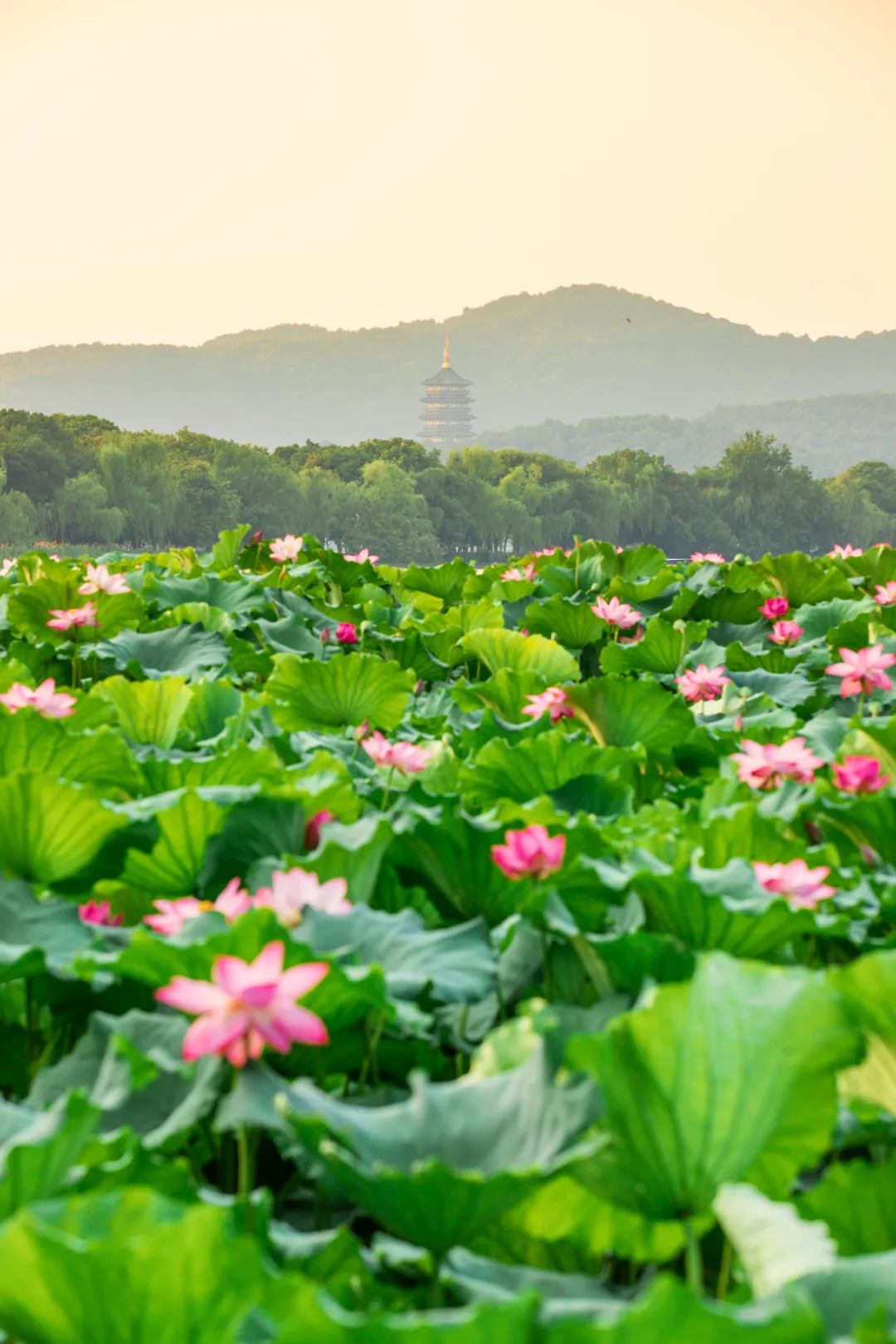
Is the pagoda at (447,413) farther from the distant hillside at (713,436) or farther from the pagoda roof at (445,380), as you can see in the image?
the distant hillside at (713,436)

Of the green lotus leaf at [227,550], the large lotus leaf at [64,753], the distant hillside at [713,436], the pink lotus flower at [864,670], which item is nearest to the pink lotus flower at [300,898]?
the large lotus leaf at [64,753]

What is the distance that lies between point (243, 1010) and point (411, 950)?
0.29 metres

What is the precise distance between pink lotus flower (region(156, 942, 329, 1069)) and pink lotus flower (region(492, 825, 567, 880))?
1.04 ft

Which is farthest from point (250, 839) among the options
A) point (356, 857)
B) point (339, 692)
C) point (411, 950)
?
point (339, 692)

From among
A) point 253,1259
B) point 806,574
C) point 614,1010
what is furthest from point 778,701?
point 253,1259

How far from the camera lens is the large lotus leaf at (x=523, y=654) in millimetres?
2566

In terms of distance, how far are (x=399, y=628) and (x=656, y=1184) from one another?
266 centimetres

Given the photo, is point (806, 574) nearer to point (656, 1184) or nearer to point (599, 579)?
point (599, 579)

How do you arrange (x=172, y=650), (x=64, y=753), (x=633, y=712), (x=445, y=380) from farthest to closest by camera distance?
(x=445, y=380), (x=172, y=650), (x=633, y=712), (x=64, y=753)

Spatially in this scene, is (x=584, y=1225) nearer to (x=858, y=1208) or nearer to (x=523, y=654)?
(x=858, y=1208)

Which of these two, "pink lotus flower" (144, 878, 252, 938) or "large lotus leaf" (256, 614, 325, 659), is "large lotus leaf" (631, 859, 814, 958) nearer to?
"pink lotus flower" (144, 878, 252, 938)

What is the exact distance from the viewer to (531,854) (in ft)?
3.48

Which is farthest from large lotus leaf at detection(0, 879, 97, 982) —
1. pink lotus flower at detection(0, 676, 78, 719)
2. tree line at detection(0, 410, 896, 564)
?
tree line at detection(0, 410, 896, 564)

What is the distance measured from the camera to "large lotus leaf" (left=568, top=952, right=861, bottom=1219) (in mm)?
723
